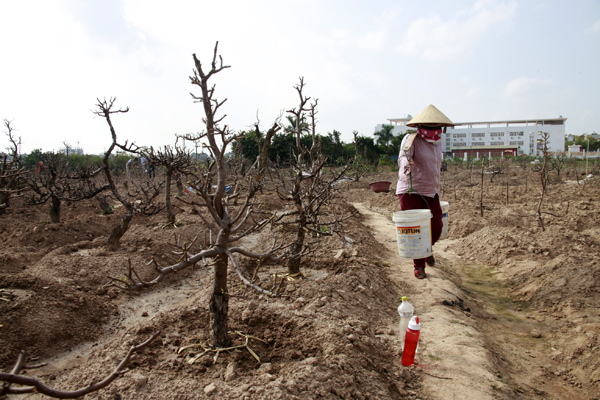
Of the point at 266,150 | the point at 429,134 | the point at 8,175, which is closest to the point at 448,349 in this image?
the point at 429,134

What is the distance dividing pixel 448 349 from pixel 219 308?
1.77m

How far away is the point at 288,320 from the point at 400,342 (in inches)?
35.4

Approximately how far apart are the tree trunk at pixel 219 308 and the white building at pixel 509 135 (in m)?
66.7

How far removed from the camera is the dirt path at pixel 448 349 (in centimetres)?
239

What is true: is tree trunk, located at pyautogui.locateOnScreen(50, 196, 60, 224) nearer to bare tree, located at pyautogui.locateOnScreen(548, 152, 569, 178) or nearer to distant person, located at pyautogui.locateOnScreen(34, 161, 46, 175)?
distant person, located at pyautogui.locateOnScreen(34, 161, 46, 175)

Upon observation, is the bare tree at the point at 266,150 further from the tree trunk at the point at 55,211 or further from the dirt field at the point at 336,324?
the tree trunk at the point at 55,211

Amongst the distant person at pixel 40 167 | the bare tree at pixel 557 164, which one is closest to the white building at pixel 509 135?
the bare tree at pixel 557 164

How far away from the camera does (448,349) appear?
Answer: 9.34 feet

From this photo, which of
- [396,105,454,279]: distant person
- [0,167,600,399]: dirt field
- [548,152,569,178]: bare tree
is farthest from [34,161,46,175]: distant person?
[548,152,569,178]: bare tree

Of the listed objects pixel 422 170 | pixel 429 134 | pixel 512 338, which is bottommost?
pixel 512 338

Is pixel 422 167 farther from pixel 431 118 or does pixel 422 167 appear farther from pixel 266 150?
pixel 266 150

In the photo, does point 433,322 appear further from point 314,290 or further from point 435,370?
point 314,290

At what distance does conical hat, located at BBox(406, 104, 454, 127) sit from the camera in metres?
4.31

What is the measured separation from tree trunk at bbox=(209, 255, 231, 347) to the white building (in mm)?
66691
